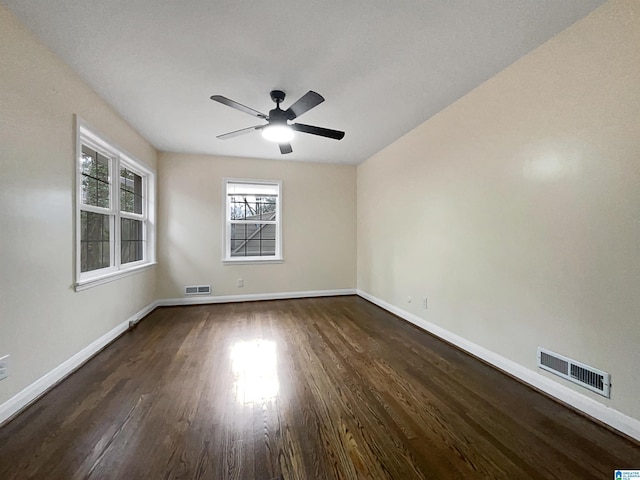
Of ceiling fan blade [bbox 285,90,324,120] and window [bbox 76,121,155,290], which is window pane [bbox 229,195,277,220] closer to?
window [bbox 76,121,155,290]

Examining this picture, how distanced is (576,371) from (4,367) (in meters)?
3.62

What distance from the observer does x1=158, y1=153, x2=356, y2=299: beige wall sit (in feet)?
14.1

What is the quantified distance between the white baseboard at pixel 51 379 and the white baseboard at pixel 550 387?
11.4ft

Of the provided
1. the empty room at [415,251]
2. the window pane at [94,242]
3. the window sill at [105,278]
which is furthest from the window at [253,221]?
the window pane at [94,242]

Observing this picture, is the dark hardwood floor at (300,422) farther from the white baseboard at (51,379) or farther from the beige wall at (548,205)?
the beige wall at (548,205)

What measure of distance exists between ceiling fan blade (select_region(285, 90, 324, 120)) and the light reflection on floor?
2190 mm

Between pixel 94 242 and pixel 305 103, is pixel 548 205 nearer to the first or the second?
pixel 305 103

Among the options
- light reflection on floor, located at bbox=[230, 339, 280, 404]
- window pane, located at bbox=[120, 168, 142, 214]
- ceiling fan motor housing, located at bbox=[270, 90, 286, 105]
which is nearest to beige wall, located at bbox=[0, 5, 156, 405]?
window pane, located at bbox=[120, 168, 142, 214]

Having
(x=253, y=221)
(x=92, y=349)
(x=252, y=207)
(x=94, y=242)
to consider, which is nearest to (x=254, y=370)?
(x=92, y=349)

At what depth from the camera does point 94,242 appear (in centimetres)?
272

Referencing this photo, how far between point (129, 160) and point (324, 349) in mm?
3266

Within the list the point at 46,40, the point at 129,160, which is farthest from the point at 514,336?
the point at 129,160

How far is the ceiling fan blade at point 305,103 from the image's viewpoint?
1.97m

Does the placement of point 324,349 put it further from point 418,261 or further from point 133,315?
point 133,315
